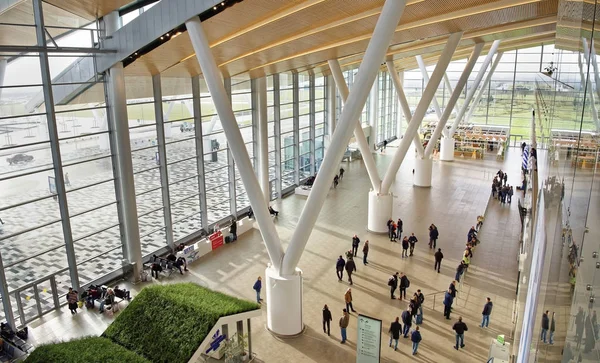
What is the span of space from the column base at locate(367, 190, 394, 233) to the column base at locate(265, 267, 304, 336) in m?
9.15

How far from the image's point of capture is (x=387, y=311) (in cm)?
1531

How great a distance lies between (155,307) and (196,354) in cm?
175

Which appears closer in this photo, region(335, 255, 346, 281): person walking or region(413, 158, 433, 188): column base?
region(335, 255, 346, 281): person walking

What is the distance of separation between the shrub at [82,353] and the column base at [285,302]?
13.4ft

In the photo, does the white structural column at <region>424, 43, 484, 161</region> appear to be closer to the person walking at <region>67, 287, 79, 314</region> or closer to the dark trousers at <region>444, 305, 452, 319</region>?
the dark trousers at <region>444, 305, 452, 319</region>

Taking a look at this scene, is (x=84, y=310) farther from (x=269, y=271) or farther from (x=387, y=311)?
(x=387, y=311)

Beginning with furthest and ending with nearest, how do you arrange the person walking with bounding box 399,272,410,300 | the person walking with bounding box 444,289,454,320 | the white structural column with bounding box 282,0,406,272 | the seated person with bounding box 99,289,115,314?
the seated person with bounding box 99,289,115,314 < the person walking with bounding box 399,272,410,300 < the person walking with bounding box 444,289,454,320 < the white structural column with bounding box 282,0,406,272

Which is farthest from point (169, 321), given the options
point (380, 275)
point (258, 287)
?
point (380, 275)

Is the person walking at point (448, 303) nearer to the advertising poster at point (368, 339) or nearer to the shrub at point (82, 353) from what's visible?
the advertising poster at point (368, 339)

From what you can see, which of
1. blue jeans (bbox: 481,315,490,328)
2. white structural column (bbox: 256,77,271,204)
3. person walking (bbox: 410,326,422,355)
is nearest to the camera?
person walking (bbox: 410,326,422,355)

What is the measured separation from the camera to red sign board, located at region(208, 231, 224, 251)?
21092 millimetres

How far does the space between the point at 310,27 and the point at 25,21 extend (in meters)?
8.66

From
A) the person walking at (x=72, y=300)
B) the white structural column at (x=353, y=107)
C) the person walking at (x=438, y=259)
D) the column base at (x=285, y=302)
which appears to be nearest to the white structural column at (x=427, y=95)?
the person walking at (x=438, y=259)

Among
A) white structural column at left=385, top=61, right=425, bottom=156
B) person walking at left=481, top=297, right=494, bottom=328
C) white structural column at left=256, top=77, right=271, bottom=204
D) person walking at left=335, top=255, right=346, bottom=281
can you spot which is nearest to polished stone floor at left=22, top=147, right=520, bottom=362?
person walking at left=481, top=297, right=494, bottom=328
